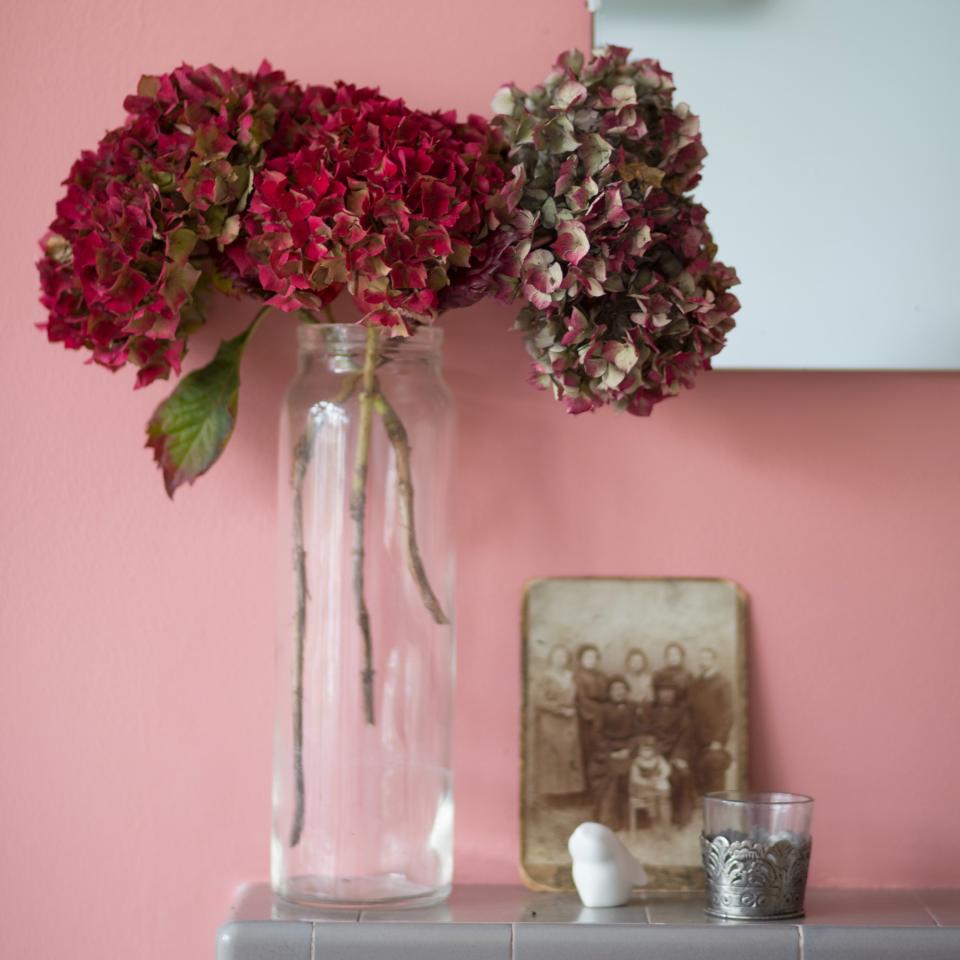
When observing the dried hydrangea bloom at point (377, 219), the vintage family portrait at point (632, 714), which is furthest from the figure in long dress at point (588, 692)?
the dried hydrangea bloom at point (377, 219)

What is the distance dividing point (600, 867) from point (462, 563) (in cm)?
31

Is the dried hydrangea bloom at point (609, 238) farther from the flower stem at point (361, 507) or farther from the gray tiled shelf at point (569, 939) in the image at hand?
the gray tiled shelf at point (569, 939)

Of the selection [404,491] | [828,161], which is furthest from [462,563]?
[828,161]

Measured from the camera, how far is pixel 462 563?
1224 millimetres

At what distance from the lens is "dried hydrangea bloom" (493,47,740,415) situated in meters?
1.06

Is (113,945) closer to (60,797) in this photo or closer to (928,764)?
(60,797)

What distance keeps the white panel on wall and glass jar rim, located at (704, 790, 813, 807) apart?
394 mm

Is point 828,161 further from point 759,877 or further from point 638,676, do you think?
point 759,877

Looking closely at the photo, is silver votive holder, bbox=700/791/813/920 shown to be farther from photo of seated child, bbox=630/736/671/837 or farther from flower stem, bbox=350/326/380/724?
flower stem, bbox=350/326/380/724

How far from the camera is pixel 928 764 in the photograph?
3.95 feet

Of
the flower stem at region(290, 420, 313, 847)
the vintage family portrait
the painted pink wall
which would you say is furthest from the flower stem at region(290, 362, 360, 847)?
the vintage family portrait

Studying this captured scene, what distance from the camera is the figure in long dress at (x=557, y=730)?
119 centimetres

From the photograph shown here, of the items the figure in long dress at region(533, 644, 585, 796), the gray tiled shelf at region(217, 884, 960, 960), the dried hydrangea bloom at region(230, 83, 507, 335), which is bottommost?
the gray tiled shelf at region(217, 884, 960, 960)

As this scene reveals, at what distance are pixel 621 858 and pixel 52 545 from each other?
606 millimetres
